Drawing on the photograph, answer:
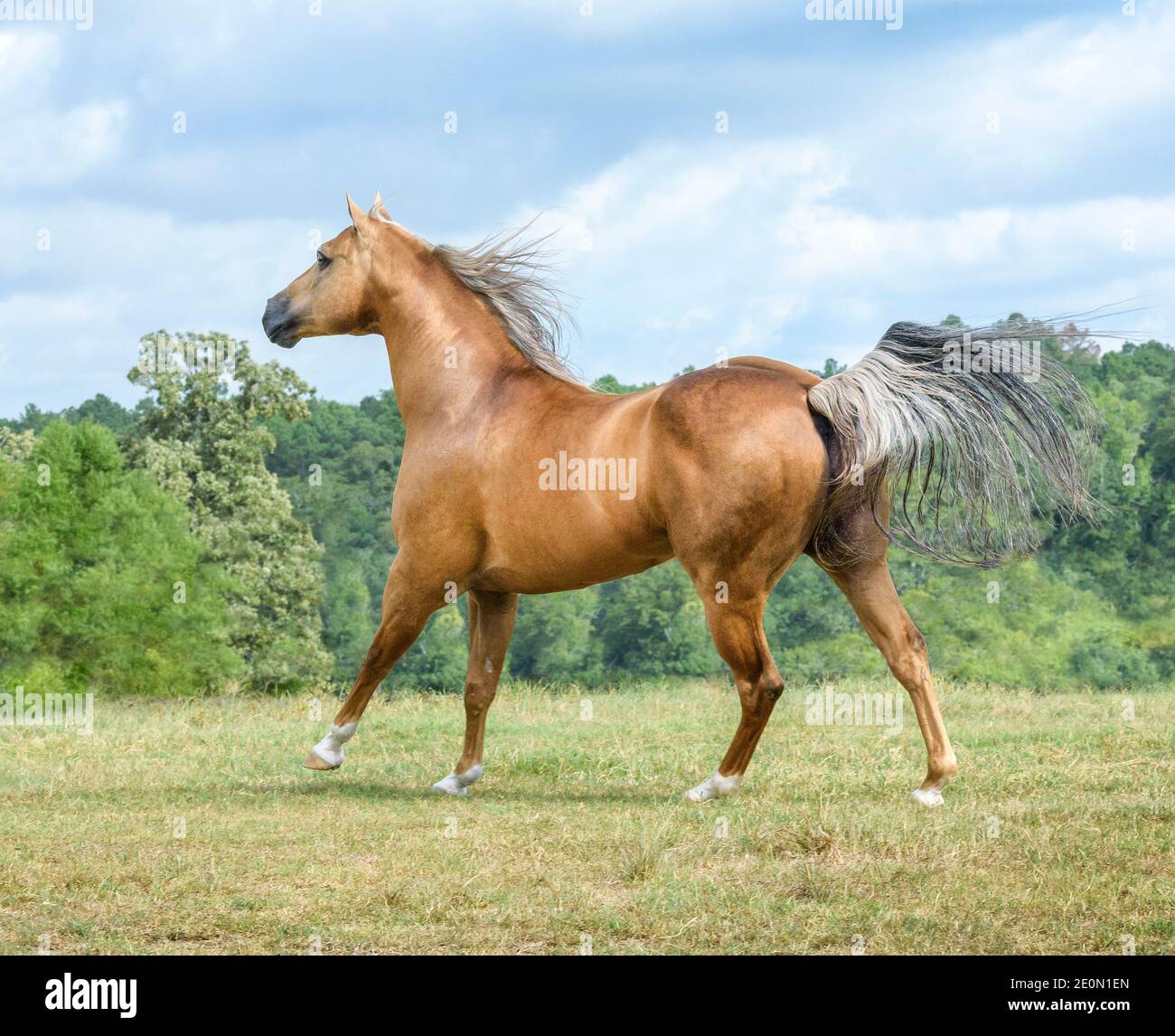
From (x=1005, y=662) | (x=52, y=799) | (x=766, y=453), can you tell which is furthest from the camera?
(x=1005, y=662)

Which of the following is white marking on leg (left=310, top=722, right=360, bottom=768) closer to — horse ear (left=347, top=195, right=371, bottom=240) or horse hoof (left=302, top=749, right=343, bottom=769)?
horse hoof (left=302, top=749, right=343, bottom=769)

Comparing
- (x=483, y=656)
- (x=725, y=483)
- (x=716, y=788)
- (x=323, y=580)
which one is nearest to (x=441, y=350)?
(x=483, y=656)

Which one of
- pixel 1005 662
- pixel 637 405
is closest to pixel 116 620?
pixel 1005 662

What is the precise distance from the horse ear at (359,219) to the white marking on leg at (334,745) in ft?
9.53

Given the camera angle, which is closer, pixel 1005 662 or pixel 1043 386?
pixel 1043 386

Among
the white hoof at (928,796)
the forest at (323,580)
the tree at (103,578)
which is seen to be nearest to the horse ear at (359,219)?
the white hoof at (928,796)

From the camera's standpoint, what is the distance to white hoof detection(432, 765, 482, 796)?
7.54m

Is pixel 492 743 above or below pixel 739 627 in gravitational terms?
below

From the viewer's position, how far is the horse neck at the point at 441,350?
7.56m

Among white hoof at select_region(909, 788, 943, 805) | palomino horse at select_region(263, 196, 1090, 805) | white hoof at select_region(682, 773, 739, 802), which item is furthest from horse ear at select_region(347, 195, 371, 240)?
white hoof at select_region(909, 788, 943, 805)

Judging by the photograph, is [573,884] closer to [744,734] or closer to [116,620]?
[744,734]

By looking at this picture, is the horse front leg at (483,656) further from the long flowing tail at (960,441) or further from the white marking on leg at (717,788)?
the long flowing tail at (960,441)
